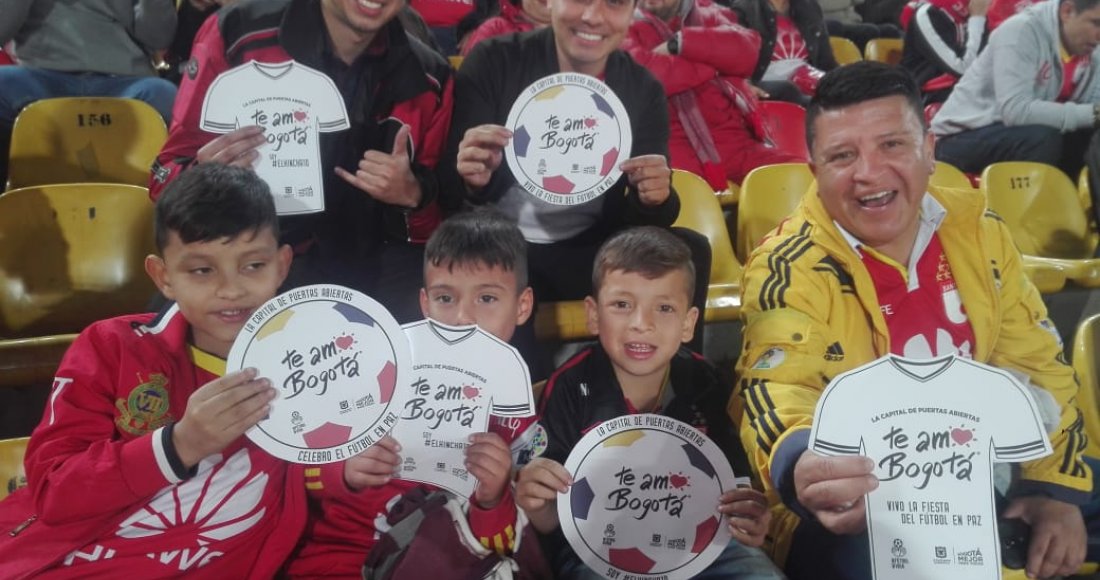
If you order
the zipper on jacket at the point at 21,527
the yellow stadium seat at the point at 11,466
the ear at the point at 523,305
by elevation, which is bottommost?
the yellow stadium seat at the point at 11,466

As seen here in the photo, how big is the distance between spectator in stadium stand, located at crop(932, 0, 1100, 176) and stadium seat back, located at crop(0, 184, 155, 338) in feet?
10.8

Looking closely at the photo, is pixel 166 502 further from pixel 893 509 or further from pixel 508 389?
pixel 893 509

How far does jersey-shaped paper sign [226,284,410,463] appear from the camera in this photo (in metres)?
1.12

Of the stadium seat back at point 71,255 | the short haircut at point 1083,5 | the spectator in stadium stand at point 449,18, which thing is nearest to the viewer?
the stadium seat back at point 71,255

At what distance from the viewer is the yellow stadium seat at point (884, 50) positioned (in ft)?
17.6

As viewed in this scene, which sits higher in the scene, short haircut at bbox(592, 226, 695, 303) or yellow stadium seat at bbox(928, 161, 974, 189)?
short haircut at bbox(592, 226, 695, 303)

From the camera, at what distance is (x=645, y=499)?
4.32 ft

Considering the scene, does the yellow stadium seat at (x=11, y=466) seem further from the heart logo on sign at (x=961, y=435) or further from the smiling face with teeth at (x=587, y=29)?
the heart logo on sign at (x=961, y=435)

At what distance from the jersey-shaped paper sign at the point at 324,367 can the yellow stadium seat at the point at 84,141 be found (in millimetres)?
1781

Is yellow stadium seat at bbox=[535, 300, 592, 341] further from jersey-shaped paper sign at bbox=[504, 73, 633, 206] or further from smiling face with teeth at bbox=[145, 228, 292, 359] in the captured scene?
smiling face with teeth at bbox=[145, 228, 292, 359]

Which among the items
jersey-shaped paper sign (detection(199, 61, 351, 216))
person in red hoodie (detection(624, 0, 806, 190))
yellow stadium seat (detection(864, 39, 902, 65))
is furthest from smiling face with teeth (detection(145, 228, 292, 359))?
yellow stadium seat (detection(864, 39, 902, 65))

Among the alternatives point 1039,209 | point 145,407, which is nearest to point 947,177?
point 1039,209

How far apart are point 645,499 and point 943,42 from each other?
163 inches

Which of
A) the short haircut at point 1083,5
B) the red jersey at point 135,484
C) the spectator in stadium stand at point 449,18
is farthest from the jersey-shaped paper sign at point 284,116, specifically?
the short haircut at point 1083,5
